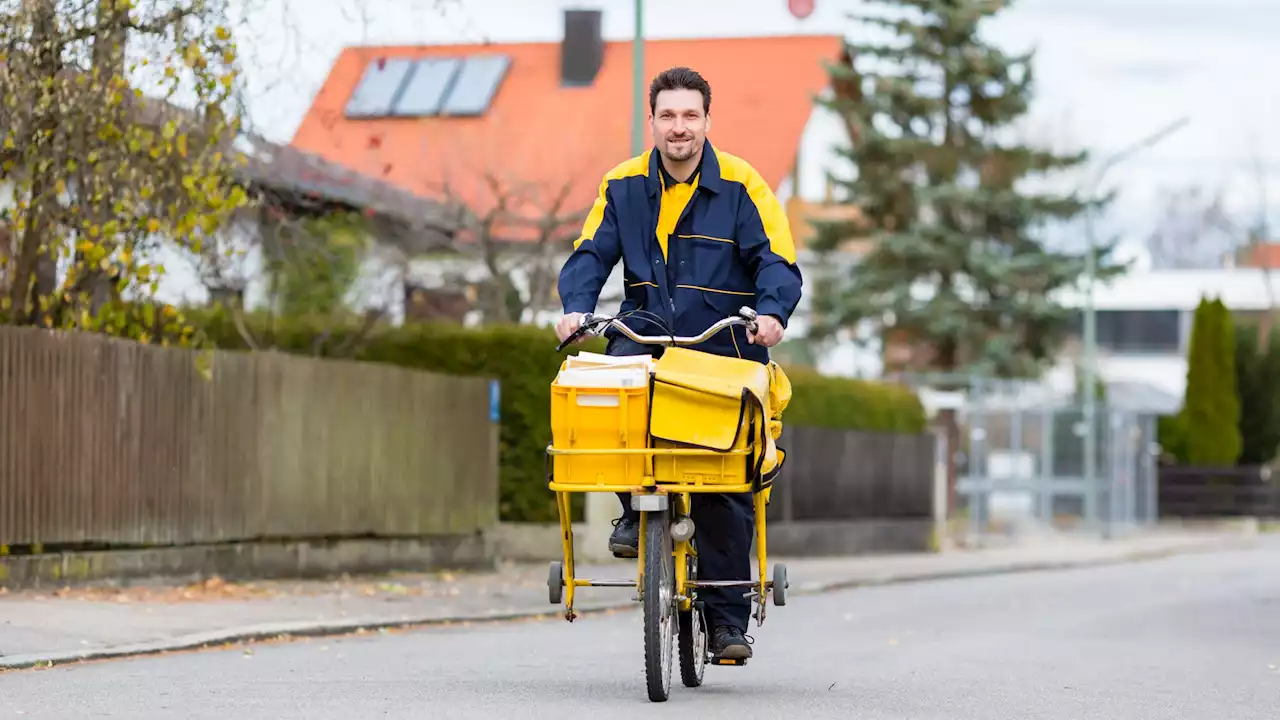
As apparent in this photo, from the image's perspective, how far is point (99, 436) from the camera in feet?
49.3

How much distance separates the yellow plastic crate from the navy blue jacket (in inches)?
22.6

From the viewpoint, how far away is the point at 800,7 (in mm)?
46969

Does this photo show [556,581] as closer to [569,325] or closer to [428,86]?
[569,325]

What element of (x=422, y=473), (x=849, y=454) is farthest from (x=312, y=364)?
(x=849, y=454)

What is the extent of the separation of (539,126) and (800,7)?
31.2ft

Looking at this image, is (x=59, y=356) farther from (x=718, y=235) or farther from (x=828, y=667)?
(x=718, y=235)

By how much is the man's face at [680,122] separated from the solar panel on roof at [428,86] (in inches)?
1199

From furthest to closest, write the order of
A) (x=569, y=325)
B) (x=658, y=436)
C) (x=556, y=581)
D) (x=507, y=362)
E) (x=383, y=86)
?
(x=383, y=86) → (x=507, y=362) → (x=556, y=581) → (x=569, y=325) → (x=658, y=436)

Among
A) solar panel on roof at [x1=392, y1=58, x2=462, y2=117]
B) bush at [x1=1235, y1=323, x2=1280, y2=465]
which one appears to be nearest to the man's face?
solar panel on roof at [x1=392, y1=58, x2=462, y2=117]

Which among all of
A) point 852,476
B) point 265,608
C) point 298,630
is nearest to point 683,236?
point 298,630

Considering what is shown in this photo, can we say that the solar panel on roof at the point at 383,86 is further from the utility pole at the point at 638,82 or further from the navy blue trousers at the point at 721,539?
the navy blue trousers at the point at 721,539

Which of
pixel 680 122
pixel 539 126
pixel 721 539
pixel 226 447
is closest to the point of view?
pixel 680 122

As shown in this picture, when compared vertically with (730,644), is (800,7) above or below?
above

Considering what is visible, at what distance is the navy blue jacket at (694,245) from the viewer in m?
8.62
